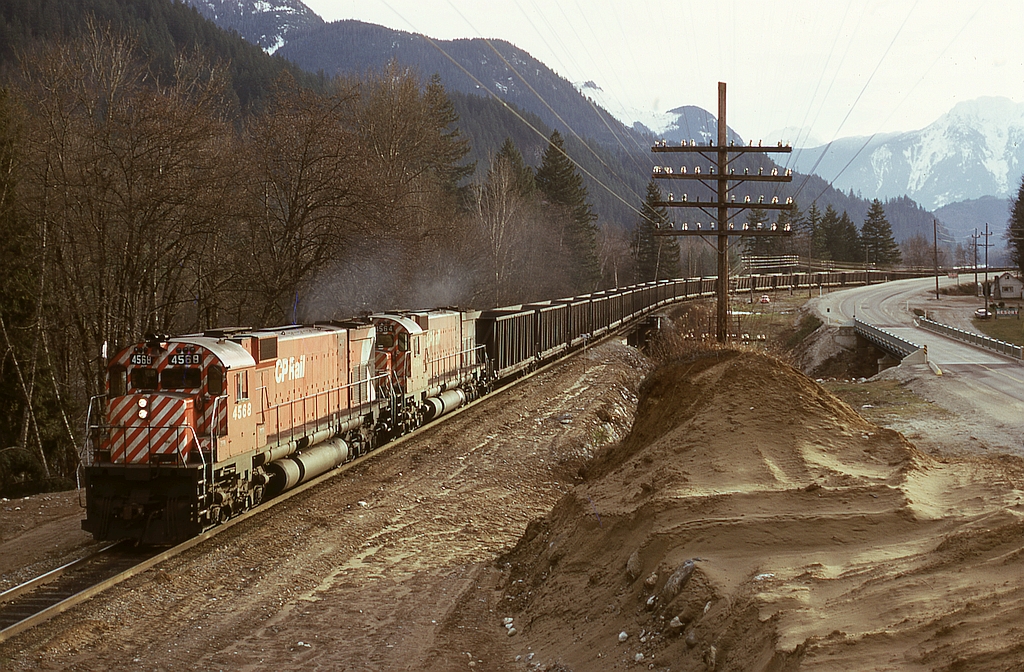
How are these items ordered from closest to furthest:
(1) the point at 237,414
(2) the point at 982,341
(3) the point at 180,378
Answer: (3) the point at 180,378 < (1) the point at 237,414 < (2) the point at 982,341

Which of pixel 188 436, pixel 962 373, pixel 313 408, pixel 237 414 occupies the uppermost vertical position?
pixel 237 414

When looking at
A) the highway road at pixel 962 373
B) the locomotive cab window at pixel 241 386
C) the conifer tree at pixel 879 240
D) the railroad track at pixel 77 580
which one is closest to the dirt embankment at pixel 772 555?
the railroad track at pixel 77 580

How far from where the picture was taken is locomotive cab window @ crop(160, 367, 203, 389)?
15555 mm

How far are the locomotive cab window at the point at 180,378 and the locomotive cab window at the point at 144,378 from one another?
0.59 ft

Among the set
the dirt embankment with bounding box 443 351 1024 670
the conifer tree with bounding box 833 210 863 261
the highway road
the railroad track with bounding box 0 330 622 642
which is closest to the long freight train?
the railroad track with bounding box 0 330 622 642

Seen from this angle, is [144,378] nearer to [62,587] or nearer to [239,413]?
[239,413]

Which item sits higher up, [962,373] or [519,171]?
[519,171]

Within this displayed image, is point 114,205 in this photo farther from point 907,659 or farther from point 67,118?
point 907,659

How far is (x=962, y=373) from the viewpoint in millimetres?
40031

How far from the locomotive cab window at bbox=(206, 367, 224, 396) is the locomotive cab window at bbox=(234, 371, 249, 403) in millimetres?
521

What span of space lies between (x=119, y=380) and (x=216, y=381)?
2039 millimetres

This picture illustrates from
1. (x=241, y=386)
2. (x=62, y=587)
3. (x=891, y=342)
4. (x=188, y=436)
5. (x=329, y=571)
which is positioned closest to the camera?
(x=62, y=587)

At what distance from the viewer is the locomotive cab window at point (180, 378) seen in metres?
15.6

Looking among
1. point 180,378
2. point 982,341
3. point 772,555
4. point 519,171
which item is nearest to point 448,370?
point 180,378
